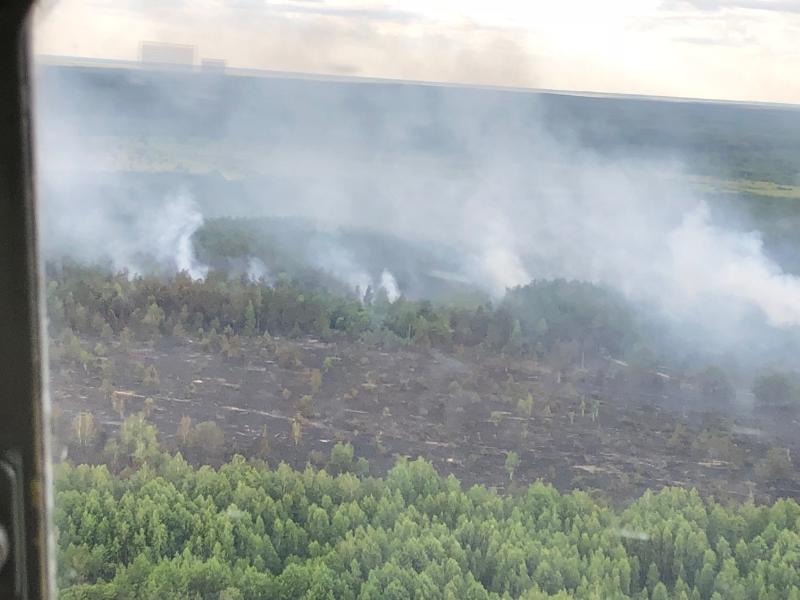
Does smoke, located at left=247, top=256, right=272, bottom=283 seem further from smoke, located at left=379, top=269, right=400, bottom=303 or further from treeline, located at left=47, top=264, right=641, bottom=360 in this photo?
smoke, located at left=379, top=269, right=400, bottom=303

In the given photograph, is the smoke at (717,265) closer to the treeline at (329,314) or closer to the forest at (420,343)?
the forest at (420,343)

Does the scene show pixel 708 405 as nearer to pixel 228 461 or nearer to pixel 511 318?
pixel 511 318

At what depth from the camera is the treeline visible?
5.34 ft

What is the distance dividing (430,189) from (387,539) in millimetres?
678

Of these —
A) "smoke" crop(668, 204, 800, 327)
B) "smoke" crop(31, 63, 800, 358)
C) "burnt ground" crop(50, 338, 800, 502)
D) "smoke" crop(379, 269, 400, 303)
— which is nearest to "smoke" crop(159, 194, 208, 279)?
"smoke" crop(31, 63, 800, 358)

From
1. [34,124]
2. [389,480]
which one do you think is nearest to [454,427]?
[389,480]

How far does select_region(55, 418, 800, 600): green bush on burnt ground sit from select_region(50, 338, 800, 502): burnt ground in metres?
0.04

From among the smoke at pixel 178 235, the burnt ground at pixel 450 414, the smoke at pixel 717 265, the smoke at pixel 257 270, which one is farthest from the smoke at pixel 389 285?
the smoke at pixel 717 265

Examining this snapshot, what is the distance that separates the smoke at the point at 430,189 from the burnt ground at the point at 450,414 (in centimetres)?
16

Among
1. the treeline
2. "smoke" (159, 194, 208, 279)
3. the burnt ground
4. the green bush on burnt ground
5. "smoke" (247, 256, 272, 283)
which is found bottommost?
the green bush on burnt ground

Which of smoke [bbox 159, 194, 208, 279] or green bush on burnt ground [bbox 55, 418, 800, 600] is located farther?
smoke [bbox 159, 194, 208, 279]

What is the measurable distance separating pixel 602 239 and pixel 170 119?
2.82 feet

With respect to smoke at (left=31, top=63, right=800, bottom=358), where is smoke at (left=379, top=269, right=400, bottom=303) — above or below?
below

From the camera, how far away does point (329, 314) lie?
170 cm
